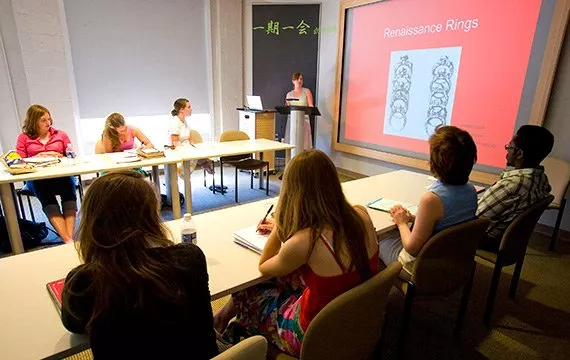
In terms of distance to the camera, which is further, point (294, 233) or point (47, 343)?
point (294, 233)

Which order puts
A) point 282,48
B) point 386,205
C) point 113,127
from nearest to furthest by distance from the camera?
point 386,205 < point 113,127 < point 282,48

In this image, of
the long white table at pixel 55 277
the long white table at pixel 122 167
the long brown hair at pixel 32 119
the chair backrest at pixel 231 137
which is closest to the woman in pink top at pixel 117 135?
the long white table at pixel 122 167

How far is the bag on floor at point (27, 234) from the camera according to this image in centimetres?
287

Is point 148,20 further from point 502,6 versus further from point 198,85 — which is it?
point 502,6

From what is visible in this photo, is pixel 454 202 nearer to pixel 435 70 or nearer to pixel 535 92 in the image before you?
pixel 535 92

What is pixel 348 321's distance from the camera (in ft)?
3.46

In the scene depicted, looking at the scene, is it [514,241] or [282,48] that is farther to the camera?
[282,48]

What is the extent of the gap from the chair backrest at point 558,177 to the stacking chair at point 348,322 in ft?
8.28

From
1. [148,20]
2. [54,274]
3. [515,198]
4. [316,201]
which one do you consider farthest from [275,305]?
[148,20]

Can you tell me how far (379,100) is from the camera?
453cm

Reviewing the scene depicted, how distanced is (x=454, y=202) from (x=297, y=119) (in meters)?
3.33

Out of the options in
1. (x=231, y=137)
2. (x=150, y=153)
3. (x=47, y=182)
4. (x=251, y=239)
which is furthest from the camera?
(x=231, y=137)

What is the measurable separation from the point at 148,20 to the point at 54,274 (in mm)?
4448

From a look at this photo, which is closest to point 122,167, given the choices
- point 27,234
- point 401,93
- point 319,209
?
point 27,234
